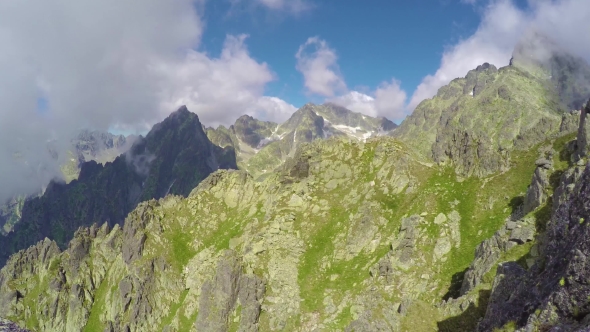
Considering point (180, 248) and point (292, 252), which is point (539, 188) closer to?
point (292, 252)

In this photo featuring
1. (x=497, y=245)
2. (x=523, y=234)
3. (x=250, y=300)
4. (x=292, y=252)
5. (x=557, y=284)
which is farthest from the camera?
(x=292, y=252)

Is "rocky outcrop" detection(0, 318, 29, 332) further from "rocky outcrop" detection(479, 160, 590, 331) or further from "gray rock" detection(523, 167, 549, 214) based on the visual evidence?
"gray rock" detection(523, 167, 549, 214)

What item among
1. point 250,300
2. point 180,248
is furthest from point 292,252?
point 180,248

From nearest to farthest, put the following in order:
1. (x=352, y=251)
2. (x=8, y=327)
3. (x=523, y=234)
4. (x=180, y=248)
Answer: (x=8, y=327)
(x=523, y=234)
(x=352, y=251)
(x=180, y=248)

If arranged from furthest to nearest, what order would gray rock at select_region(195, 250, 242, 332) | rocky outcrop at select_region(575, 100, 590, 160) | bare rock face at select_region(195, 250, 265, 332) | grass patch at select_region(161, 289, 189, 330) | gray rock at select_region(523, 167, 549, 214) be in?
grass patch at select_region(161, 289, 189, 330) → gray rock at select_region(195, 250, 242, 332) → bare rock face at select_region(195, 250, 265, 332) → gray rock at select_region(523, 167, 549, 214) → rocky outcrop at select_region(575, 100, 590, 160)

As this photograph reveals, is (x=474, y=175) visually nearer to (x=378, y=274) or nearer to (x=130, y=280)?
(x=378, y=274)

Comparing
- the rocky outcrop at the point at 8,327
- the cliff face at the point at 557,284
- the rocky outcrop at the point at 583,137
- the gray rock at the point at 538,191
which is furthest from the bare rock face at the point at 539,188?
the rocky outcrop at the point at 8,327

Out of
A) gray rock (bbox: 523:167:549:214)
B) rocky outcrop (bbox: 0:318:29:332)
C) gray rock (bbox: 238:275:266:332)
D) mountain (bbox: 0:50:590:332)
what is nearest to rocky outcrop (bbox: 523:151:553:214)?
gray rock (bbox: 523:167:549:214)

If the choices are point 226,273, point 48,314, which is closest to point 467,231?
point 226,273

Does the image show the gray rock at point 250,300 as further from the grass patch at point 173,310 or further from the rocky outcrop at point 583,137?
the rocky outcrop at point 583,137
